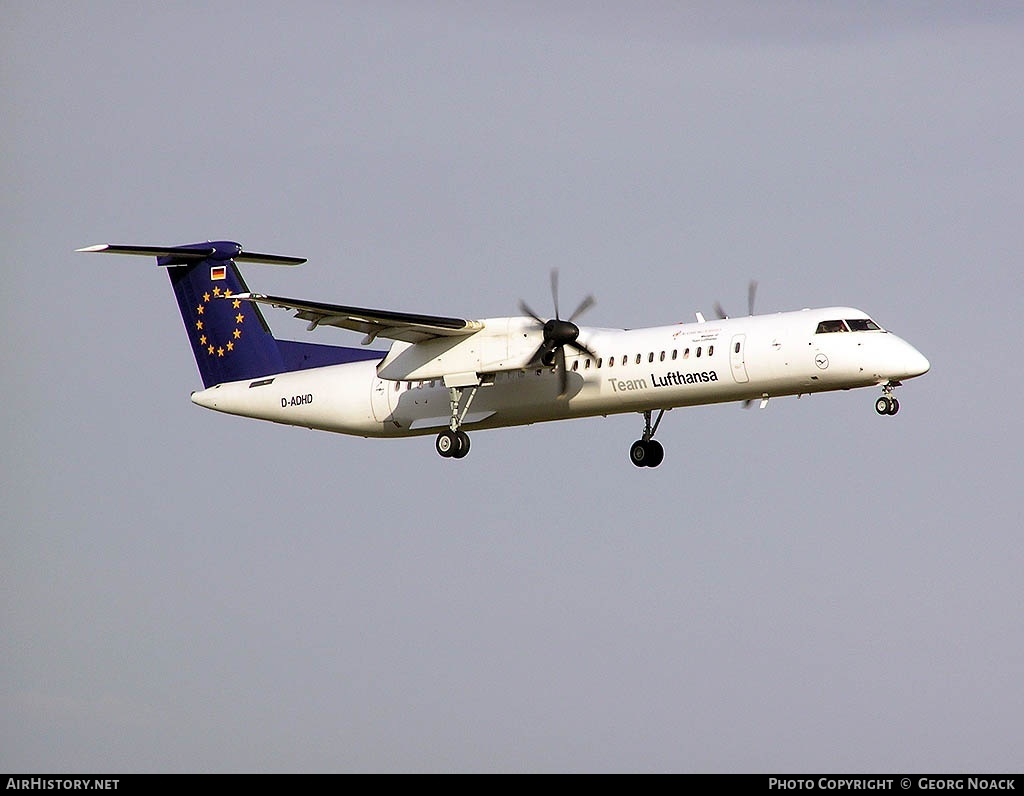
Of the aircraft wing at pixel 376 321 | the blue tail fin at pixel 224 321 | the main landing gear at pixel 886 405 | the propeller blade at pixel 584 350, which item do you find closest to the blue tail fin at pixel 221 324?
the blue tail fin at pixel 224 321

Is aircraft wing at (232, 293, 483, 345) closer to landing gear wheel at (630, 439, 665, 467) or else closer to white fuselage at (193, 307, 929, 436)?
white fuselage at (193, 307, 929, 436)

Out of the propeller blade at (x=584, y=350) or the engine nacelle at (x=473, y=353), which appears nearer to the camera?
the propeller blade at (x=584, y=350)

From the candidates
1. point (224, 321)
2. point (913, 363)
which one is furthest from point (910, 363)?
point (224, 321)

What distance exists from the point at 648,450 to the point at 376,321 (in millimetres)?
6696

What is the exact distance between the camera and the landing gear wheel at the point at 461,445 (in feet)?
120

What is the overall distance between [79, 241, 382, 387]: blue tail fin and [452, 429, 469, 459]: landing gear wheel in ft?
14.4

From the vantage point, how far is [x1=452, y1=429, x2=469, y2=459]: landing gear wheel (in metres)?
36.6

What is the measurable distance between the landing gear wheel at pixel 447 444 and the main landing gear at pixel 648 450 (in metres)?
4.08

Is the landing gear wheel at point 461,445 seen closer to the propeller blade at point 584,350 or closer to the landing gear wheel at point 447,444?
the landing gear wheel at point 447,444

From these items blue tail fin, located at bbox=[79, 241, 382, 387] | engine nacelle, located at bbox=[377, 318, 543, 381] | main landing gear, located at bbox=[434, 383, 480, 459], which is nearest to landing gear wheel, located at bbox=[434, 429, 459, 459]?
main landing gear, located at bbox=[434, 383, 480, 459]

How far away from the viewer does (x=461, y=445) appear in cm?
3659
